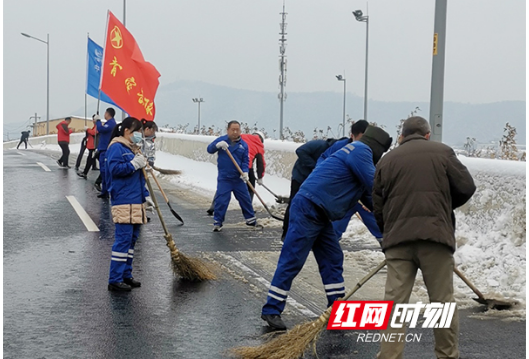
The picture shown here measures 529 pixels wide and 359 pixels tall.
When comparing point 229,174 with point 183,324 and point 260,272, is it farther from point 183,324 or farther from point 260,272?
point 183,324

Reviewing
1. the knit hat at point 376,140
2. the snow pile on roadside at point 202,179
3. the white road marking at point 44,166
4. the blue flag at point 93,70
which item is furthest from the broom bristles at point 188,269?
the white road marking at point 44,166

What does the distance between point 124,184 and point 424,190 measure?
3566 millimetres

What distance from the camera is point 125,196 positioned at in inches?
278

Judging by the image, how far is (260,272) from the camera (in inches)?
311

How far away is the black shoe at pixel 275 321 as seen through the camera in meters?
5.66

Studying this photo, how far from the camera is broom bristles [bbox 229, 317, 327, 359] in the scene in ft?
16.1

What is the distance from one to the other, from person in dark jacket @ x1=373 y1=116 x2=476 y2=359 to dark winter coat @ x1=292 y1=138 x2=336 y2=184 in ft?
9.69

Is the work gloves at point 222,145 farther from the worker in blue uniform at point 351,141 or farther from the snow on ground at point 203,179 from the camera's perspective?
the snow on ground at point 203,179

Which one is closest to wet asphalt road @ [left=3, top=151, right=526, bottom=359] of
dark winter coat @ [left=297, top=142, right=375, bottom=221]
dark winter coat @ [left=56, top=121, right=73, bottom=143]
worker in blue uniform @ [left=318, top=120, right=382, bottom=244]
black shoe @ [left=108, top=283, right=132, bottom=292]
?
black shoe @ [left=108, top=283, right=132, bottom=292]

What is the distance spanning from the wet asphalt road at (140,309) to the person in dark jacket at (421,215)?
648 millimetres

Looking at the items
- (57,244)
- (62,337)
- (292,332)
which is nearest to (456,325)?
(292,332)

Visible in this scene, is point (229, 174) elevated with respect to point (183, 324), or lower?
elevated

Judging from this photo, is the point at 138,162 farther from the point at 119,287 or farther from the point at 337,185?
the point at 337,185

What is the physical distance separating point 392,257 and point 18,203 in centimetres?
1093
